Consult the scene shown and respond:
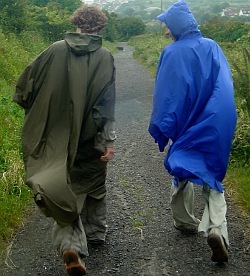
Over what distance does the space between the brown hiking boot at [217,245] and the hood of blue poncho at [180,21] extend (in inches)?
61.1

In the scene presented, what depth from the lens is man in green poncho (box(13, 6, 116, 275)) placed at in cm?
378

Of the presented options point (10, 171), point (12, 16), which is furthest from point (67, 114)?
point (12, 16)

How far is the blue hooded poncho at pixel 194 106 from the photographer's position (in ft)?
13.2

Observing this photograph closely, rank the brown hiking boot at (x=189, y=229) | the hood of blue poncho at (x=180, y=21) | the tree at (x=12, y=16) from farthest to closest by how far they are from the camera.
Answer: the tree at (x=12, y=16) < the brown hiking boot at (x=189, y=229) < the hood of blue poncho at (x=180, y=21)

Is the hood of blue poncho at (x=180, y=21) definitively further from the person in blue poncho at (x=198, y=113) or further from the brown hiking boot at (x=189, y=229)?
the brown hiking boot at (x=189, y=229)

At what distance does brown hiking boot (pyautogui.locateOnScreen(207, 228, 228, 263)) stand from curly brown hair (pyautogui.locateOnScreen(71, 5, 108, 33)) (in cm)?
176

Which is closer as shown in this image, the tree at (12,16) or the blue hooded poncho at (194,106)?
the blue hooded poncho at (194,106)

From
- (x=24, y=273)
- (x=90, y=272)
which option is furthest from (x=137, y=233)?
(x=24, y=273)

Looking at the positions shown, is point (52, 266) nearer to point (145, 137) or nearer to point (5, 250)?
point (5, 250)

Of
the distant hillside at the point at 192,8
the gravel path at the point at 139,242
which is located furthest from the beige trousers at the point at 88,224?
the distant hillside at the point at 192,8

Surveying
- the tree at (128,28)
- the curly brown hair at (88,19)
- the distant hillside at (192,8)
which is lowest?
the distant hillside at (192,8)

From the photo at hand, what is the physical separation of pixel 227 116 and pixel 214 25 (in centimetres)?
3277

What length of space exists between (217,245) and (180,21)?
1750mm

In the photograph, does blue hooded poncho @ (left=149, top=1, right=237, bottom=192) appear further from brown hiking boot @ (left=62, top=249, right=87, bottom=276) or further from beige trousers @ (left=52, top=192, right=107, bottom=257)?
brown hiking boot @ (left=62, top=249, right=87, bottom=276)
